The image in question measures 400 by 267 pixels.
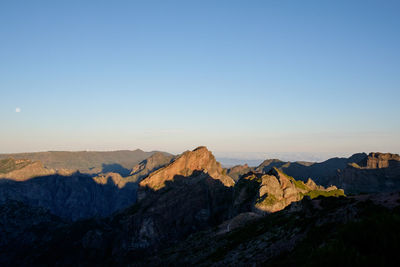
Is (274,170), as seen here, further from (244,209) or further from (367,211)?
(367,211)

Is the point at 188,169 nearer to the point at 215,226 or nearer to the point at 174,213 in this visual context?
the point at 174,213

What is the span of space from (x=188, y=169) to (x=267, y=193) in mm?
88533

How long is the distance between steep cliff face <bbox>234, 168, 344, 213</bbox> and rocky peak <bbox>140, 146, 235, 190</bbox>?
177ft

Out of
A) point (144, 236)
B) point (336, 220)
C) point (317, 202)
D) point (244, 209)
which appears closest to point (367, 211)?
point (336, 220)

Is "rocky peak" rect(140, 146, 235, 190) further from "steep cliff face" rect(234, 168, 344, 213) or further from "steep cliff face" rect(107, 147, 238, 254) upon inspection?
"steep cliff face" rect(234, 168, 344, 213)

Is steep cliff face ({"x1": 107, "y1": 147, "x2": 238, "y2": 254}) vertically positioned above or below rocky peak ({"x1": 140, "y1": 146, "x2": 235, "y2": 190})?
below

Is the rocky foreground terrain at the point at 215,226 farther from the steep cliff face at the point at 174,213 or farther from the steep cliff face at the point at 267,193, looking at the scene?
the steep cliff face at the point at 174,213

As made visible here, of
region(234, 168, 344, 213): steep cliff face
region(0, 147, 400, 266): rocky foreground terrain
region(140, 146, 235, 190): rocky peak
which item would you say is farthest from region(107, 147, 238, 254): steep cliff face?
region(234, 168, 344, 213): steep cliff face

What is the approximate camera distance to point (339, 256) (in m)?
11.1

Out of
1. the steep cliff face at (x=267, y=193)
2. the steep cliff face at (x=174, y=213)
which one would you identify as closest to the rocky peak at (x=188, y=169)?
the steep cliff face at (x=174, y=213)

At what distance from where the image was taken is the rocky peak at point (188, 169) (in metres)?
167

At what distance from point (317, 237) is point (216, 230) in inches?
2455

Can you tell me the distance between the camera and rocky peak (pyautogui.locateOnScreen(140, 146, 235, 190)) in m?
167

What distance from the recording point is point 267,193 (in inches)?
3875
